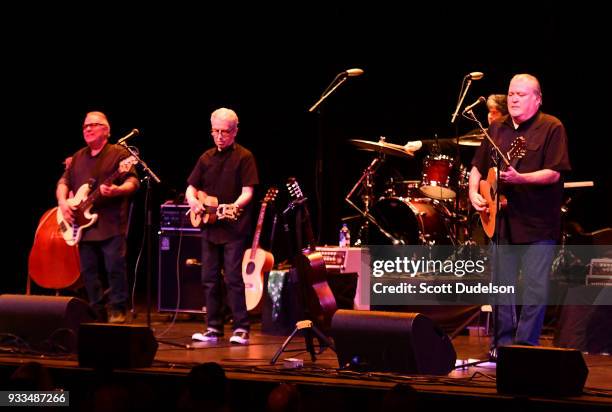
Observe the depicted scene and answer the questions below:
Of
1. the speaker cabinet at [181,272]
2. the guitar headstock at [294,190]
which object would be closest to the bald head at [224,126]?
the guitar headstock at [294,190]

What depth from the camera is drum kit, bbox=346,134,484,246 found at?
32.0 feet

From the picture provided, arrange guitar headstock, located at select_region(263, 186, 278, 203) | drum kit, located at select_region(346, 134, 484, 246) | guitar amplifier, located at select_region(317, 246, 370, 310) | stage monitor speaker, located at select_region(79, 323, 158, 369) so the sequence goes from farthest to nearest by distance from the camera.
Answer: drum kit, located at select_region(346, 134, 484, 246)
guitar amplifier, located at select_region(317, 246, 370, 310)
guitar headstock, located at select_region(263, 186, 278, 203)
stage monitor speaker, located at select_region(79, 323, 158, 369)

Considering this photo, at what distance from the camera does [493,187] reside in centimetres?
675

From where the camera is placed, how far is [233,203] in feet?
27.5

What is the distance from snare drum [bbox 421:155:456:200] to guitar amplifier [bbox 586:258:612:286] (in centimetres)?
186

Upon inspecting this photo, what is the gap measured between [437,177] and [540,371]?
486 cm

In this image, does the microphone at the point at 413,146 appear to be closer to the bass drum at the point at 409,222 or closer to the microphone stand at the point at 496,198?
the bass drum at the point at 409,222

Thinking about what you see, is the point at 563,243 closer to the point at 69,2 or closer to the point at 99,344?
the point at 99,344

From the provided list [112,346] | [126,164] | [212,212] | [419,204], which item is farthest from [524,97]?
[126,164]

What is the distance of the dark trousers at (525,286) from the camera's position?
6.58 m

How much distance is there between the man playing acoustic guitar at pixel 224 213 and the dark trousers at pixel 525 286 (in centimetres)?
242

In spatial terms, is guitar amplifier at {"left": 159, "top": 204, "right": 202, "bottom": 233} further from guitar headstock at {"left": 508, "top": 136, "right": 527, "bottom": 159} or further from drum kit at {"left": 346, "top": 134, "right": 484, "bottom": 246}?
guitar headstock at {"left": 508, "top": 136, "right": 527, "bottom": 159}

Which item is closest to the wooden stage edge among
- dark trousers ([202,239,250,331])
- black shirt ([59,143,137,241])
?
dark trousers ([202,239,250,331])

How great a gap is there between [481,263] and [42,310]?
4.28m
